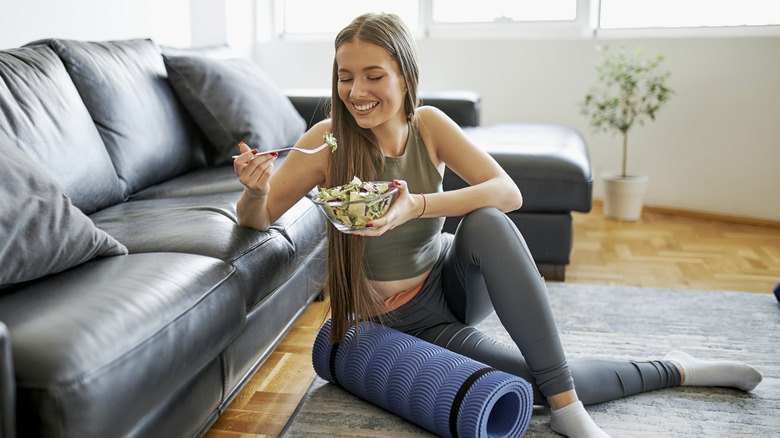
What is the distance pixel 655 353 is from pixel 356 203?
3.91 ft

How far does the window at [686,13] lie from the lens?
369 cm

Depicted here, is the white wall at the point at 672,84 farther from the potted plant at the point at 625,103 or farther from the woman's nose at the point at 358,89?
the woman's nose at the point at 358,89

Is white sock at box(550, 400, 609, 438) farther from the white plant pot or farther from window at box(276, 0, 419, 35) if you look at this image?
window at box(276, 0, 419, 35)

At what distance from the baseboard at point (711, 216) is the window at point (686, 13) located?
980 mm

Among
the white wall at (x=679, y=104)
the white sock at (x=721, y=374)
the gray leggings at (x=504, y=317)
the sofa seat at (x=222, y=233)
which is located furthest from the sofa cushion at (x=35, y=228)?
the white wall at (x=679, y=104)

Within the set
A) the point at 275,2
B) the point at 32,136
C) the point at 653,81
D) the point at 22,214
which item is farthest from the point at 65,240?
the point at 275,2

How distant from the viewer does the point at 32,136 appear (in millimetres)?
1768

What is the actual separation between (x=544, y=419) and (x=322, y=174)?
2.54ft

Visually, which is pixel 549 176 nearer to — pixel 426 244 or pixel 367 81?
pixel 426 244

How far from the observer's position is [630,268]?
116 inches

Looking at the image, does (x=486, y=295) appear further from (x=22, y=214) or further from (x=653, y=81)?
(x=653, y=81)

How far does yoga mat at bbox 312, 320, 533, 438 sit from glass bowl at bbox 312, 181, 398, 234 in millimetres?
372

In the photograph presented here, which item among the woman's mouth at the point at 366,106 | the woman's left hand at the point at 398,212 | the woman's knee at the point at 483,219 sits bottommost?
the woman's knee at the point at 483,219

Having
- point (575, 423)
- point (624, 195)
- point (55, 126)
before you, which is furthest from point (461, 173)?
point (624, 195)
